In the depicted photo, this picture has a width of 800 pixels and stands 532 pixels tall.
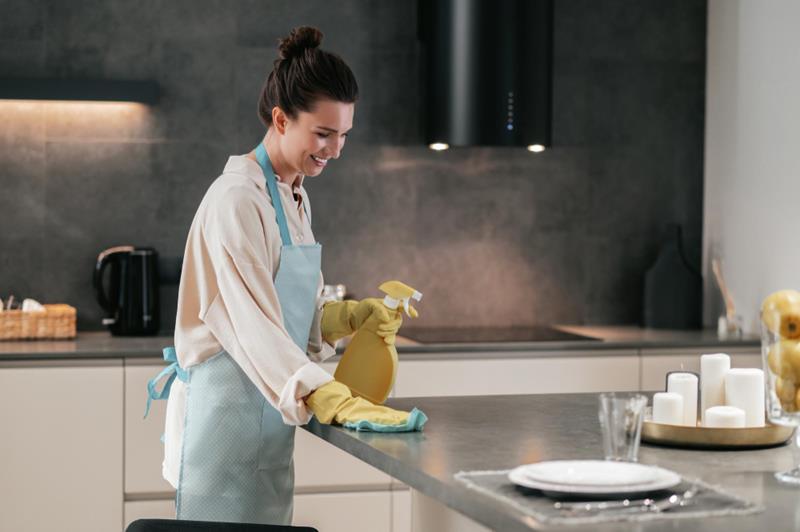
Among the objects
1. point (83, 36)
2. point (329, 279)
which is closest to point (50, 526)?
point (329, 279)

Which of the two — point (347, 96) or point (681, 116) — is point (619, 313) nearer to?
point (681, 116)

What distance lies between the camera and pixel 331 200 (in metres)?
4.31

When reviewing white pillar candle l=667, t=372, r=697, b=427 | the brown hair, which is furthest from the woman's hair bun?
white pillar candle l=667, t=372, r=697, b=427

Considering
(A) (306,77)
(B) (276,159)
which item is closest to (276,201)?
(B) (276,159)

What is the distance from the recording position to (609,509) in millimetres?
1526

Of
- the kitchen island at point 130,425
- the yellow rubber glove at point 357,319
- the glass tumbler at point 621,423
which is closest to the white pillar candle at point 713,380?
the glass tumbler at point 621,423

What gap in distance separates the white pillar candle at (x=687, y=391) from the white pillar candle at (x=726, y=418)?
0.14 feet

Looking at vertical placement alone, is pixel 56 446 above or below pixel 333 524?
above

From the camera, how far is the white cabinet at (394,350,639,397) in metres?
3.82

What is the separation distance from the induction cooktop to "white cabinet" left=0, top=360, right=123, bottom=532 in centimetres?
99

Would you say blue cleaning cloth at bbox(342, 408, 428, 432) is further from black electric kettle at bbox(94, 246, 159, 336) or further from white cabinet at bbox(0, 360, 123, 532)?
black electric kettle at bbox(94, 246, 159, 336)

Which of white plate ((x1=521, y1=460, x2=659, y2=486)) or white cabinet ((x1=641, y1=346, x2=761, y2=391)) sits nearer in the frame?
white plate ((x1=521, y1=460, x2=659, y2=486))

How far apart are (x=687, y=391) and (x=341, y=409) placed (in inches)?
23.5

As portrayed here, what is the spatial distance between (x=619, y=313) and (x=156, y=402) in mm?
1804
